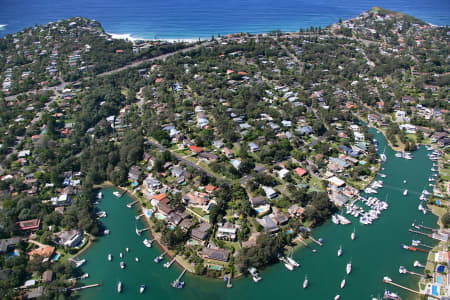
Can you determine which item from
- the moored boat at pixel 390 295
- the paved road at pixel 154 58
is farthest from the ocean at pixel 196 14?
the moored boat at pixel 390 295

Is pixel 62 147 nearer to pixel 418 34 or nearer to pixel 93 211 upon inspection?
pixel 93 211

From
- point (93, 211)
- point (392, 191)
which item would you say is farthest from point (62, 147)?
point (392, 191)

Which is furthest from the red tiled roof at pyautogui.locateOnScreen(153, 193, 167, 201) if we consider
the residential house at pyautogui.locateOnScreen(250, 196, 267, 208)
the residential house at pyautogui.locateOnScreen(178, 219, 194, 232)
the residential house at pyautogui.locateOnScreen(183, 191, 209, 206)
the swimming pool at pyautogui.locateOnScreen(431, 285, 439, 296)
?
the swimming pool at pyautogui.locateOnScreen(431, 285, 439, 296)

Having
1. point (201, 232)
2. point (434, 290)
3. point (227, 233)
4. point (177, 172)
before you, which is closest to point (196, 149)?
point (177, 172)

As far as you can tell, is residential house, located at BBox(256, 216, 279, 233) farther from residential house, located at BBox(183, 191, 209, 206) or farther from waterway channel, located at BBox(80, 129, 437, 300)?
residential house, located at BBox(183, 191, 209, 206)

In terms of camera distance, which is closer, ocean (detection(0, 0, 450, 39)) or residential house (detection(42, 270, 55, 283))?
residential house (detection(42, 270, 55, 283))

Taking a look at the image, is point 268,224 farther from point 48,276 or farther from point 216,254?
point 48,276
